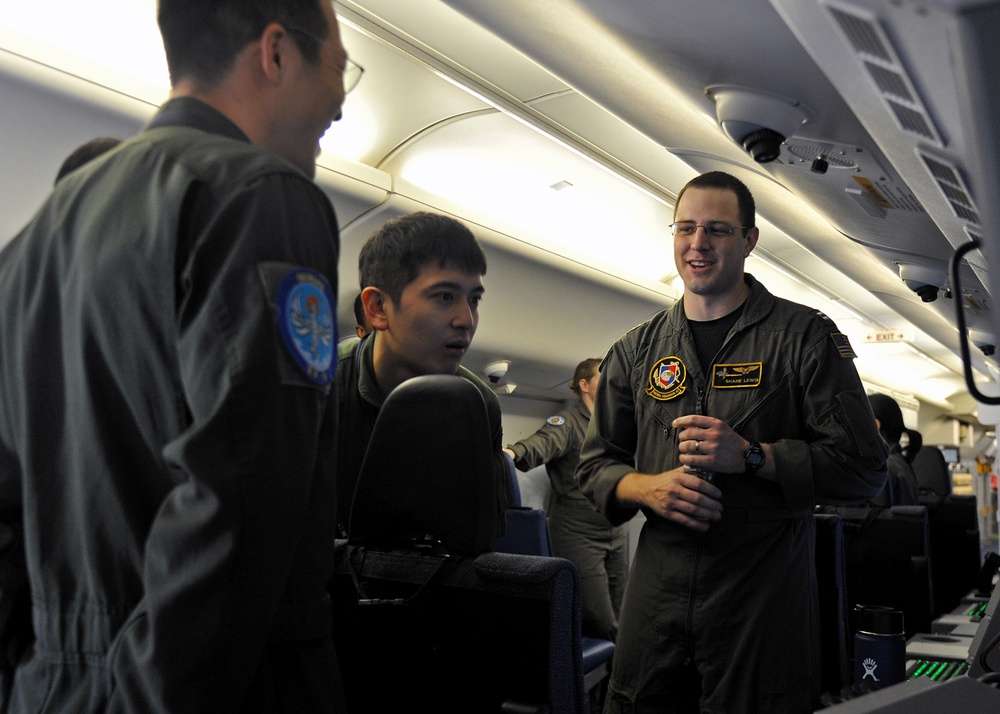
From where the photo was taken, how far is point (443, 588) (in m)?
1.67

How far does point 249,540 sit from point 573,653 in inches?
30.2

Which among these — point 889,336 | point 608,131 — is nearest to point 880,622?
point 608,131

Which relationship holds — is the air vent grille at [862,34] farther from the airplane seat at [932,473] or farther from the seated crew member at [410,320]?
the airplane seat at [932,473]

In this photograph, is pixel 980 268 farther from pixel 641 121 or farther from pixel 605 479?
pixel 641 121

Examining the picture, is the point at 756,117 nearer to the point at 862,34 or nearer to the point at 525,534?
the point at 525,534

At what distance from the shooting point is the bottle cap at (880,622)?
7.70ft

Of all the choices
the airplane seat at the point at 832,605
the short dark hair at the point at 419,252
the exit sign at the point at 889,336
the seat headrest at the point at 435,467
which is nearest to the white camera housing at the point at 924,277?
the airplane seat at the point at 832,605

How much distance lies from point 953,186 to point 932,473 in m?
9.86

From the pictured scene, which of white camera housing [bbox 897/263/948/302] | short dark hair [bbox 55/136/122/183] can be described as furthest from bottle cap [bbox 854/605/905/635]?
white camera housing [bbox 897/263/948/302]

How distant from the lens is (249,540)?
0.97 m

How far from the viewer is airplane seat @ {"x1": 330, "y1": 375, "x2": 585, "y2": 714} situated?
154cm

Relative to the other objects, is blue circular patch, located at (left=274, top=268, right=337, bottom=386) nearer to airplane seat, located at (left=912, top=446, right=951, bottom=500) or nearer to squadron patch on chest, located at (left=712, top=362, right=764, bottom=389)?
squadron patch on chest, located at (left=712, top=362, right=764, bottom=389)

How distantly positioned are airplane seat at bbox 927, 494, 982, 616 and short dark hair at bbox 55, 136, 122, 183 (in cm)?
734

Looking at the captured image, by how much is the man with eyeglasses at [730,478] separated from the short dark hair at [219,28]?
4.78 ft
